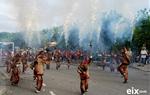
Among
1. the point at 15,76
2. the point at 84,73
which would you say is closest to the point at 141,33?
the point at 15,76

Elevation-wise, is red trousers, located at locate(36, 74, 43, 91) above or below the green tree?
below

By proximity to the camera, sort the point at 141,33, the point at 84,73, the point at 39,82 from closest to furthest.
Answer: the point at 84,73 < the point at 39,82 < the point at 141,33

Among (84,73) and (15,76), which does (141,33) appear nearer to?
(15,76)

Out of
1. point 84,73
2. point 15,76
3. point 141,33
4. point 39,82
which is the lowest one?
point 39,82

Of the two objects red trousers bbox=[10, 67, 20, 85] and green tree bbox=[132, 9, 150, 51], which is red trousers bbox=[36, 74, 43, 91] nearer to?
red trousers bbox=[10, 67, 20, 85]

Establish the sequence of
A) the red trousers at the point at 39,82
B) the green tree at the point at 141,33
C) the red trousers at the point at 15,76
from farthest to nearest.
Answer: the green tree at the point at 141,33 < the red trousers at the point at 15,76 < the red trousers at the point at 39,82

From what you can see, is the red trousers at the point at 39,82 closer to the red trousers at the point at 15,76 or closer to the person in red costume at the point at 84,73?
the person in red costume at the point at 84,73

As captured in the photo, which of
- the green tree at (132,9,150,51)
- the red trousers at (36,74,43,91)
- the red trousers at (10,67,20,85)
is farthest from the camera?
the green tree at (132,9,150,51)

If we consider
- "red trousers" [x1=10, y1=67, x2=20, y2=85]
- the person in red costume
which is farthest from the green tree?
the person in red costume

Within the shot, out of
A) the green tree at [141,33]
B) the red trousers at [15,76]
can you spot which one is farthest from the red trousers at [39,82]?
the green tree at [141,33]

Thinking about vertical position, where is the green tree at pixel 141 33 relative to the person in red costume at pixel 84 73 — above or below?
above

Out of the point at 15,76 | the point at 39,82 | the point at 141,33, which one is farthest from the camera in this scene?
the point at 141,33

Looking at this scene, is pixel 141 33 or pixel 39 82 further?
pixel 141 33

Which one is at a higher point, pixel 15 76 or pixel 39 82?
pixel 15 76
